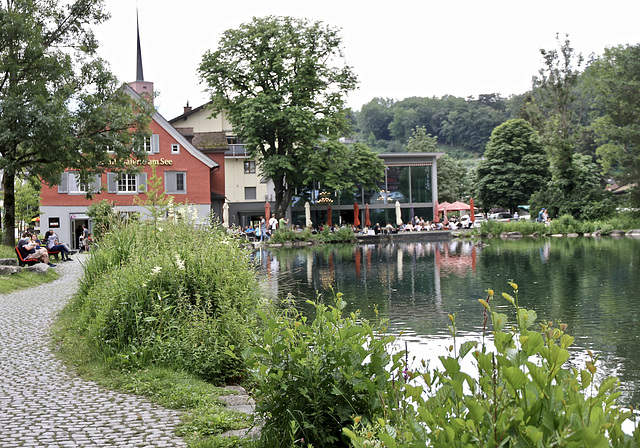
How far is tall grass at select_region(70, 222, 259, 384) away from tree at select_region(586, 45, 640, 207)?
4480cm

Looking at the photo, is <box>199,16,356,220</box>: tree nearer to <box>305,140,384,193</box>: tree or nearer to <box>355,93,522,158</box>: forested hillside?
<box>305,140,384,193</box>: tree

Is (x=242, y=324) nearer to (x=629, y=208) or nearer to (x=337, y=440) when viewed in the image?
(x=337, y=440)

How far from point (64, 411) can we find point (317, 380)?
2.55 m

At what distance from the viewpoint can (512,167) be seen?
65.9 meters

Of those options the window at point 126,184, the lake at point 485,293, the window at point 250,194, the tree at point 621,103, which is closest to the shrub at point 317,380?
the lake at point 485,293

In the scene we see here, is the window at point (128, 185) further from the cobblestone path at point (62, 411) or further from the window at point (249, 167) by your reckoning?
the cobblestone path at point (62, 411)

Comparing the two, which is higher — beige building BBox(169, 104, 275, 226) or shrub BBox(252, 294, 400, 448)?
beige building BBox(169, 104, 275, 226)

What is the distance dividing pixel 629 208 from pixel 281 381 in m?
49.5

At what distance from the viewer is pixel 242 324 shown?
7.49 metres

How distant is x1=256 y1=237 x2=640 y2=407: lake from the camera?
905 cm

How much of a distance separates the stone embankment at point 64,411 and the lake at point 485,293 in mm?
2223

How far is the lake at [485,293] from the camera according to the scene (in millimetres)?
9055

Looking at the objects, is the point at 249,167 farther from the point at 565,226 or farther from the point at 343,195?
the point at 565,226

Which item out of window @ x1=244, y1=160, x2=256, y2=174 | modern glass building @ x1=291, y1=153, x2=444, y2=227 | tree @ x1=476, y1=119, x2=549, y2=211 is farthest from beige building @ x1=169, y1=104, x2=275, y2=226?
tree @ x1=476, y1=119, x2=549, y2=211
